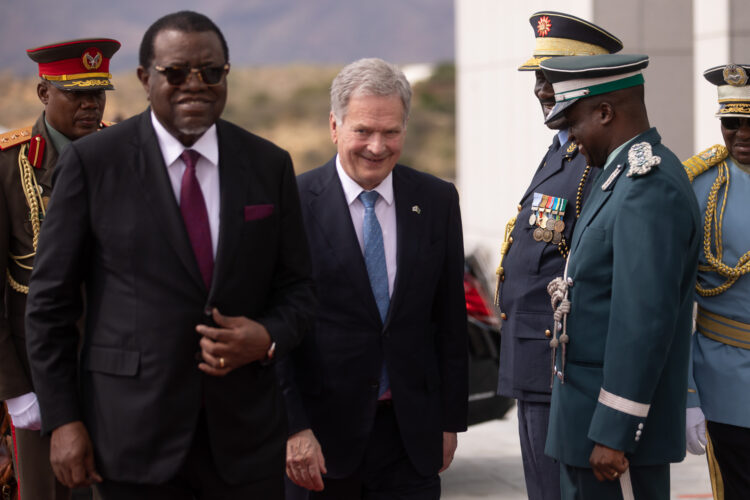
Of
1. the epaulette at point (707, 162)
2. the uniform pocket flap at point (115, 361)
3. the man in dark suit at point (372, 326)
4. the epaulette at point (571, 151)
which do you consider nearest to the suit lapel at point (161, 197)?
the uniform pocket flap at point (115, 361)

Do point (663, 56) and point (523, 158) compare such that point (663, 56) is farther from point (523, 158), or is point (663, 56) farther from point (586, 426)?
point (586, 426)

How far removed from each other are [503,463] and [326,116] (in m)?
53.2

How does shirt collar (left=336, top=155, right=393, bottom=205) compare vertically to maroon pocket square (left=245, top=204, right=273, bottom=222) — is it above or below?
below

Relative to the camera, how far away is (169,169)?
9.48 feet

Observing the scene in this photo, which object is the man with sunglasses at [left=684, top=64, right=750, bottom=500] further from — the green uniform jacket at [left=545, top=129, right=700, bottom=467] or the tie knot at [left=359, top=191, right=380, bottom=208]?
the tie knot at [left=359, top=191, right=380, bottom=208]

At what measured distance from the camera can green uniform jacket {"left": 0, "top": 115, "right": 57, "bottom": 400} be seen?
3.93 meters

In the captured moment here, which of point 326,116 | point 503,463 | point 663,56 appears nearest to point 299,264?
point 503,463

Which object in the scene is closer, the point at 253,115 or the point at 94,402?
the point at 94,402

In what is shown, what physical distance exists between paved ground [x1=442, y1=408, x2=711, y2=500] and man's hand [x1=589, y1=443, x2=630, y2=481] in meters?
3.28

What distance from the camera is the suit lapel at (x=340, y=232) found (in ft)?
11.7

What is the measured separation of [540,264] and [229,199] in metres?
1.65

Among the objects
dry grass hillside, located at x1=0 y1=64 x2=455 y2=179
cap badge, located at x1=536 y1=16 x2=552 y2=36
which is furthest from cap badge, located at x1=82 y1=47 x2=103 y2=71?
dry grass hillside, located at x1=0 y1=64 x2=455 y2=179

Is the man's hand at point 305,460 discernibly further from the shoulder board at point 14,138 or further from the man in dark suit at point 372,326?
the shoulder board at point 14,138

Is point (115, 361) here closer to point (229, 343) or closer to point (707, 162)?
point (229, 343)
